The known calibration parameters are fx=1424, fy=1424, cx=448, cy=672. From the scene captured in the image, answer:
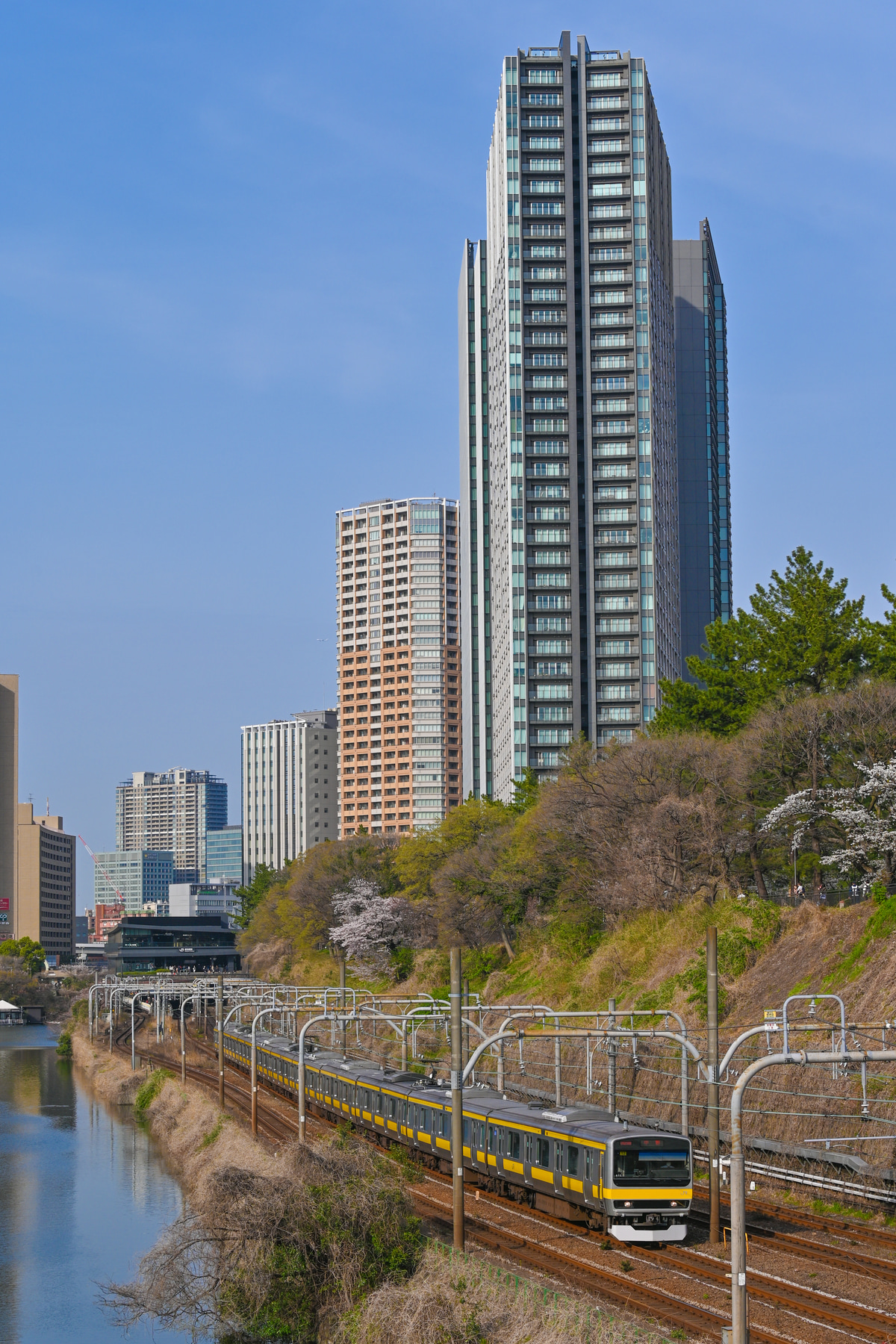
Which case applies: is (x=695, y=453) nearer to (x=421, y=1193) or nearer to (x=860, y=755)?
(x=860, y=755)

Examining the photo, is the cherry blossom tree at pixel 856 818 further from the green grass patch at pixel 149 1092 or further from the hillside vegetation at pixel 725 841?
the green grass patch at pixel 149 1092

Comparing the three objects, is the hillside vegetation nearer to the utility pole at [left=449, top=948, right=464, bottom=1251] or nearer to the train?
the train

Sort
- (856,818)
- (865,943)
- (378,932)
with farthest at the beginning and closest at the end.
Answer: (378,932) < (856,818) < (865,943)

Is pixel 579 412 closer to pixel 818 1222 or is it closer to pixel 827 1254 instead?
pixel 818 1222

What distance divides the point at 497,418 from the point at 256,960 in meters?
57.6

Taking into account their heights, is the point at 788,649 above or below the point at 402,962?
above

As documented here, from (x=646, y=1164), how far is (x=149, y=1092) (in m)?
50.8

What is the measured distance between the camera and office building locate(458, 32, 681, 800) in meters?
127

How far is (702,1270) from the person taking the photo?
89.2 ft

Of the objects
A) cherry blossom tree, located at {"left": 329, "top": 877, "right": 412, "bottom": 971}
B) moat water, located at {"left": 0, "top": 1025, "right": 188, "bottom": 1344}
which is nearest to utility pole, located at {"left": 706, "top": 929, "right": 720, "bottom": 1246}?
moat water, located at {"left": 0, "top": 1025, "right": 188, "bottom": 1344}

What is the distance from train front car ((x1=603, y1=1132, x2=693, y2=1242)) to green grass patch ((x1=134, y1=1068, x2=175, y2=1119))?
47882 mm

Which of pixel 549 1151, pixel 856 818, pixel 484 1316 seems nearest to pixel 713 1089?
pixel 549 1151

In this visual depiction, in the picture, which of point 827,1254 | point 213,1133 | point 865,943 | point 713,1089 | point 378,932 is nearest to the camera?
point 827,1254

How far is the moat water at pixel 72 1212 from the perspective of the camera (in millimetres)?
36906
